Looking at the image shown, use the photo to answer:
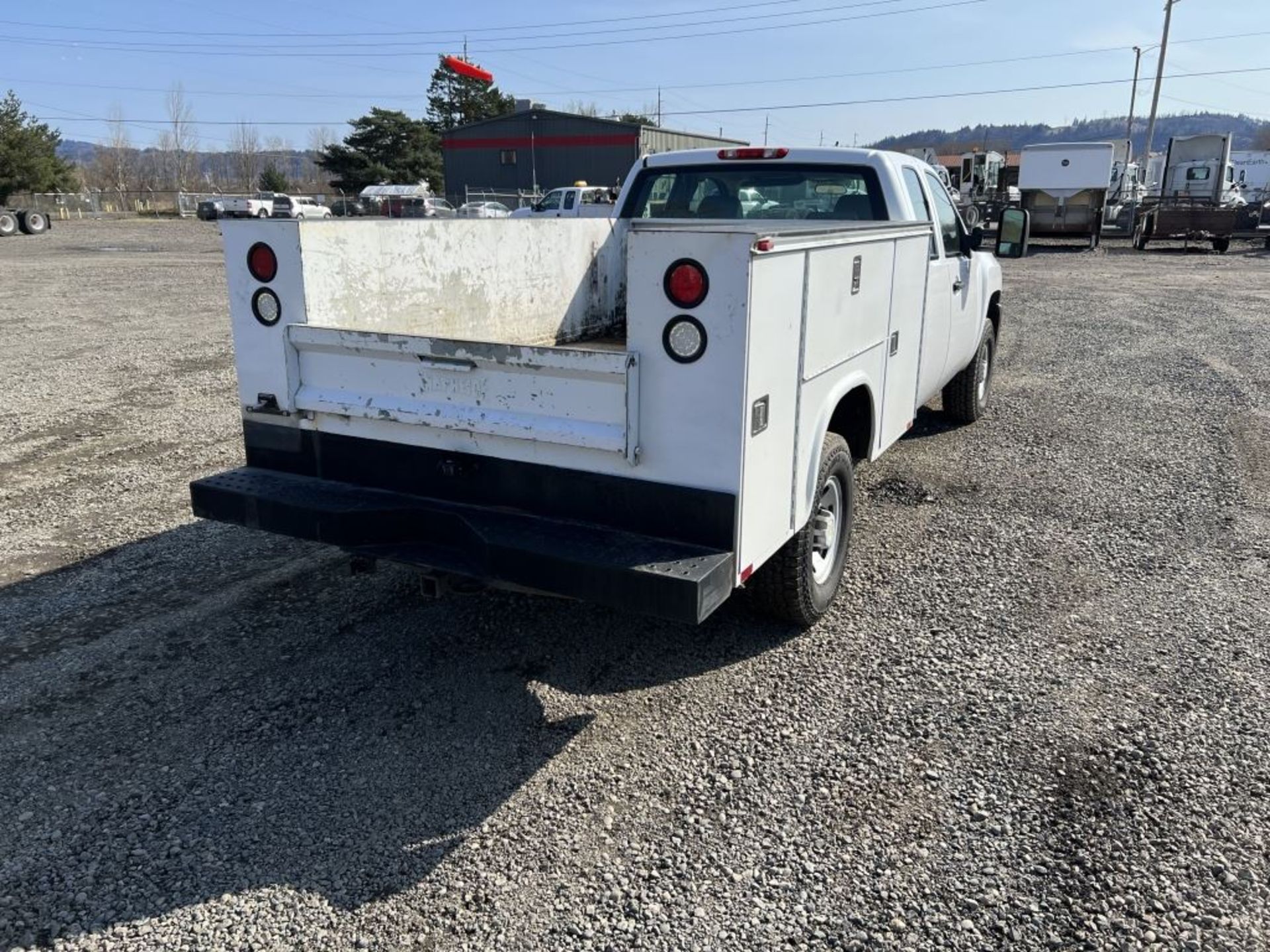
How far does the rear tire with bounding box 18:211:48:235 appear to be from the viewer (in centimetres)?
3694

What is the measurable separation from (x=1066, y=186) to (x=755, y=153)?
94.9ft

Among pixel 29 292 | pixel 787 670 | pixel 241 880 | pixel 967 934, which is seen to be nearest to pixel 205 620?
pixel 241 880

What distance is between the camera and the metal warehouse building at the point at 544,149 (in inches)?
2269

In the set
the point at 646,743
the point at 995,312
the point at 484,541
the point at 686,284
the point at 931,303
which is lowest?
the point at 646,743

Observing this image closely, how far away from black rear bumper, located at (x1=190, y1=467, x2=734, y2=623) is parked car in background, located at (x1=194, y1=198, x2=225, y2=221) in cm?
5300

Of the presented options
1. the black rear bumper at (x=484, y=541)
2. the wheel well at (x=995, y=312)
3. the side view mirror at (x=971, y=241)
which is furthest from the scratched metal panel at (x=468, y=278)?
the wheel well at (x=995, y=312)

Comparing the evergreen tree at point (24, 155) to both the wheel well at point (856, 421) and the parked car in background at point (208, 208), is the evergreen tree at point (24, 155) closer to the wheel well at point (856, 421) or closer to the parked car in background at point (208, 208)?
the parked car in background at point (208, 208)

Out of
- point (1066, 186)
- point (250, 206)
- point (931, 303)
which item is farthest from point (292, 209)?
point (931, 303)

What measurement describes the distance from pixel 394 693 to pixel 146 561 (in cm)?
214

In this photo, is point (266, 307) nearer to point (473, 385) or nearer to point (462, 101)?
point (473, 385)

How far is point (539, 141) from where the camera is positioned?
61094mm

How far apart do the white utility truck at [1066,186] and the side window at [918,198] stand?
27.6 metres

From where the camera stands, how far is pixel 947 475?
22.5 ft

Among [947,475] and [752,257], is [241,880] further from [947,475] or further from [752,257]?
[947,475]
